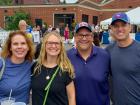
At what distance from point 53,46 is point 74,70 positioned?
452mm

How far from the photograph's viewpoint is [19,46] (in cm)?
437

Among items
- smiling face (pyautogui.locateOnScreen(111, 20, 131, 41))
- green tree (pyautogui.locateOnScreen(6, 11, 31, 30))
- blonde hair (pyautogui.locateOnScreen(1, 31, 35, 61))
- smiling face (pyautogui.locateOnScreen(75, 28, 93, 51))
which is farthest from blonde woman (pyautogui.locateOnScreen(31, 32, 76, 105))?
green tree (pyautogui.locateOnScreen(6, 11, 31, 30))

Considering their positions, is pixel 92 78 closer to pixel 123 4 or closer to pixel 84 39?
pixel 84 39

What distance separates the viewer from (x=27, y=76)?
4332 millimetres

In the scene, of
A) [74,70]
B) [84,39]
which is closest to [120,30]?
[84,39]

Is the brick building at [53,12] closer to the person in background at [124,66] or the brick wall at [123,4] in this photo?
the brick wall at [123,4]

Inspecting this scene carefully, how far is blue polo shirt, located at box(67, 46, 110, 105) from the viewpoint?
4.57 m

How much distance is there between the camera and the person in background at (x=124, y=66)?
445 centimetres

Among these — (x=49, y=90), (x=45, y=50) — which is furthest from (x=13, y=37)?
(x=49, y=90)

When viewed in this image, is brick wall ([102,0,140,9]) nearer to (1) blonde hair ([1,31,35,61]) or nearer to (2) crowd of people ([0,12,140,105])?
(2) crowd of people ([0,12,140,105])

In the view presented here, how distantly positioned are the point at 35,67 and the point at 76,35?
716 millimetres

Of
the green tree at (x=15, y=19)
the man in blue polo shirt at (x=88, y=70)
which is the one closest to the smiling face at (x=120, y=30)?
the man in blue polo shirt at (x=88, y=70)

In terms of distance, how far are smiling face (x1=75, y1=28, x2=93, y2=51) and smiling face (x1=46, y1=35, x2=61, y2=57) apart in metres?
0.43

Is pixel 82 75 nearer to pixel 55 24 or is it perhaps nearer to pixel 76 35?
pixel 76 35
